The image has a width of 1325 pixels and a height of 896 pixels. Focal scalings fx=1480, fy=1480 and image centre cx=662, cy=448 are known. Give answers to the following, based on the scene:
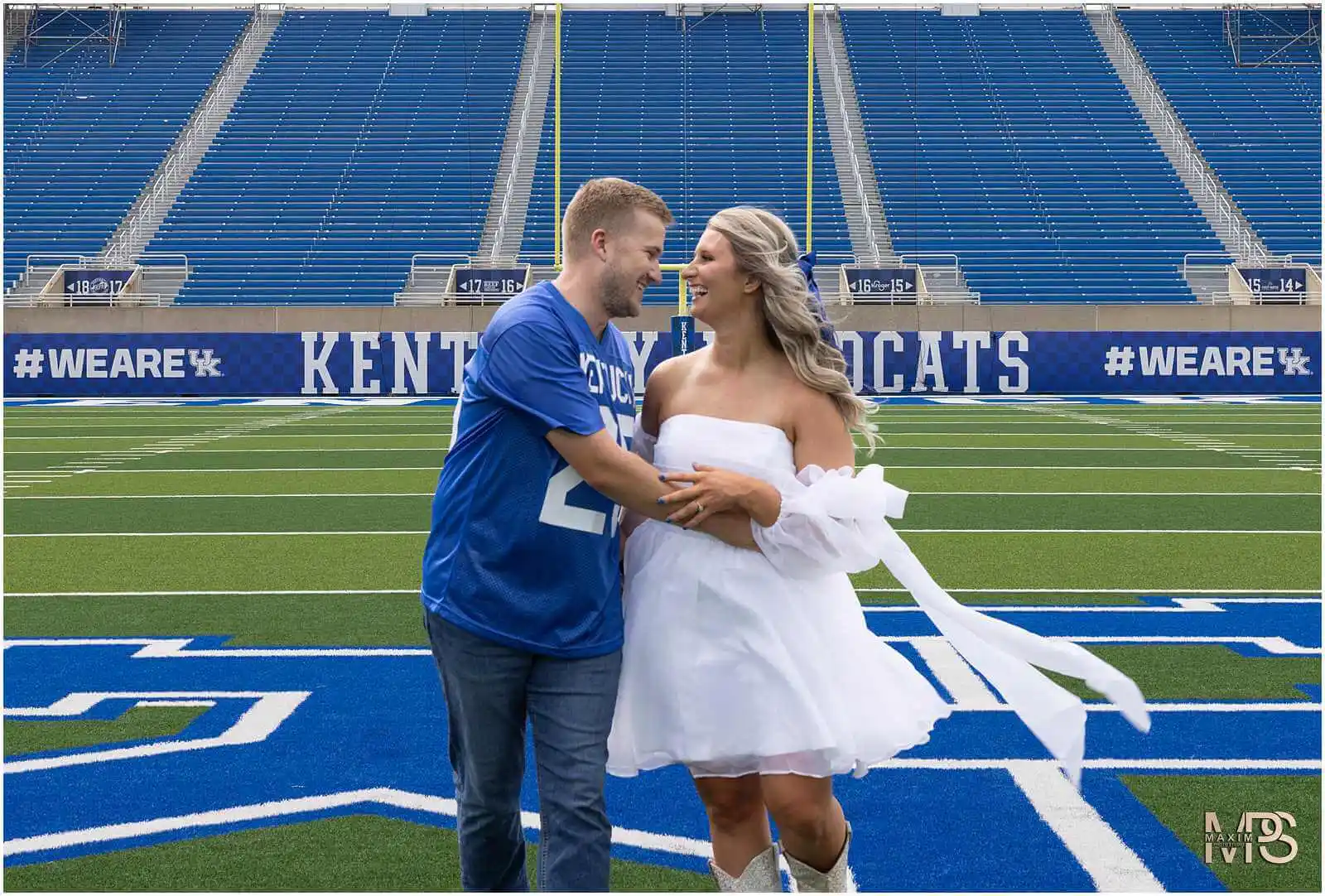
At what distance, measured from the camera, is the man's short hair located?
271cm

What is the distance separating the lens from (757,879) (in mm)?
2840

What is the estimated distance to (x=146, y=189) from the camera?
29.4 m

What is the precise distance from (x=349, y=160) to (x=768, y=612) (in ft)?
95.6

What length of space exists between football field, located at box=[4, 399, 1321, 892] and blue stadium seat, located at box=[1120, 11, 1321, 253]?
19.3m

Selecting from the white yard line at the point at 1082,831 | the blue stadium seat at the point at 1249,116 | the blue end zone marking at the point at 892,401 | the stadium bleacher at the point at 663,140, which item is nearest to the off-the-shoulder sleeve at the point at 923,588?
the white yard line at the point at 1082,831

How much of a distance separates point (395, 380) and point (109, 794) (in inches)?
715

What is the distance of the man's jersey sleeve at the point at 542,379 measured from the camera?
2.64 m

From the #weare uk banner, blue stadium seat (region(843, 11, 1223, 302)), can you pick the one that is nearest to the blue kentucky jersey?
the #weare uk banner

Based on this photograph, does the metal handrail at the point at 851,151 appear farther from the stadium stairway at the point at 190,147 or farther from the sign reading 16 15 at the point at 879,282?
the stadium stairway at the point at 190,147

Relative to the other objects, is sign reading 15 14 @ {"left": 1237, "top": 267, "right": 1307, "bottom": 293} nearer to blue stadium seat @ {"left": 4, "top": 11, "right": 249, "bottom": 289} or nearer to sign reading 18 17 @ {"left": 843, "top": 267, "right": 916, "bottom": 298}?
sign reading 18 17 @ {"left": 843, "top": 267, "right": 916, "bottom": 298}

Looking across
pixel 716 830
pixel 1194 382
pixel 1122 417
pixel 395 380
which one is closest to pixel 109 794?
pixel 716 830

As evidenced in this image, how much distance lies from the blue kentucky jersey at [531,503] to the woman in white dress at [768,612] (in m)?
0.16

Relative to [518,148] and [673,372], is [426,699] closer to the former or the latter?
[673,372]

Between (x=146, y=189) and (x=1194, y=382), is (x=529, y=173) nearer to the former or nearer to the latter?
(x=146, y=189)
